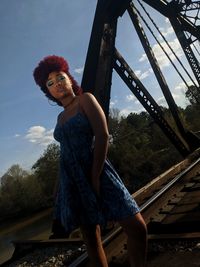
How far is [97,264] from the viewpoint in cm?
196

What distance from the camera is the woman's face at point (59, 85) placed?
2131 mm

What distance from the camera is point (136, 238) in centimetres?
188

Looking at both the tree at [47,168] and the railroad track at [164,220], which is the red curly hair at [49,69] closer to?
the railroad track at [164,220]

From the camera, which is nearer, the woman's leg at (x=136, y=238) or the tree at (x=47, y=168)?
the woman's leg at (x=136, y=238)

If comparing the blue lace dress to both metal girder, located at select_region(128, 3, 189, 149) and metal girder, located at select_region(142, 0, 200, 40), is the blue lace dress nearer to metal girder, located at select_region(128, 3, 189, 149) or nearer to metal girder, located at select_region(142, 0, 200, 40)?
metal girder, located at select_region(128, 3, 189, 149)

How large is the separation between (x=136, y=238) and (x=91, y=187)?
42 cm

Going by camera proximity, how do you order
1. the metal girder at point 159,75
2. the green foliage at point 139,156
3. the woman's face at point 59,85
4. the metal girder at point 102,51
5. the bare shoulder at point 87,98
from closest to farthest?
the bare shoulder at point 87,98
the woman's face at point 59,85
the metal girder at point 102,51
the metal girder at point 159,75
the green foliage at point 139,156

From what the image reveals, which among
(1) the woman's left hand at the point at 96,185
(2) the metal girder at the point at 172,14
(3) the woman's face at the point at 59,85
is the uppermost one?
(2) the metal girder at the point at 172,14

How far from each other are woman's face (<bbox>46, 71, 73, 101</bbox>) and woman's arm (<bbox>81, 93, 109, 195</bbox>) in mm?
281

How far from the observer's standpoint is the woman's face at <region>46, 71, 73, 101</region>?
2131mm

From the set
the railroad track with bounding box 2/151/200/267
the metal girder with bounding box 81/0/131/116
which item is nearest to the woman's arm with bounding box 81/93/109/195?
the railroad track with bounding box 2/151/200/267

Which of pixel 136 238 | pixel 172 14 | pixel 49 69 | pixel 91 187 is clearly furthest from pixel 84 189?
pixel 172 14

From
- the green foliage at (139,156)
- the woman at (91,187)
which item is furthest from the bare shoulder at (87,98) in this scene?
the green foliage at (139,156)

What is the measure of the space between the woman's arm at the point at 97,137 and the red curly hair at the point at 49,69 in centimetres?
41
